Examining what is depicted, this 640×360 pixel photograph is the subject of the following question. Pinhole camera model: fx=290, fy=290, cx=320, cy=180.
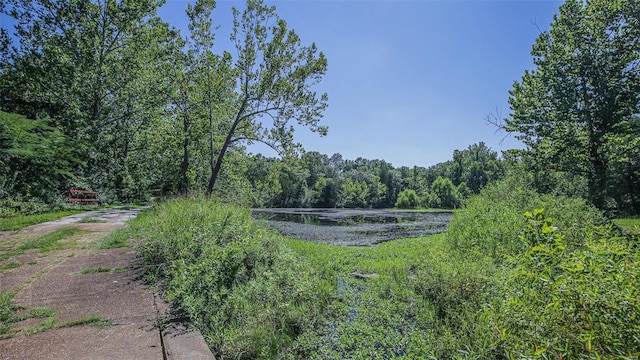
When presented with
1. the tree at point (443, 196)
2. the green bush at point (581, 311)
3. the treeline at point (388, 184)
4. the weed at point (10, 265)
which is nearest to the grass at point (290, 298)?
the green bush at point (581, 311)

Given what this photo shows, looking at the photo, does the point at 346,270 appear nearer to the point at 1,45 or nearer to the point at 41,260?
the point at 41,260

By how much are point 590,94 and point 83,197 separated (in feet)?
85.6

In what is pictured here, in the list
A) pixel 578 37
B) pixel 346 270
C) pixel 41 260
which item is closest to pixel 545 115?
pixel 578 37

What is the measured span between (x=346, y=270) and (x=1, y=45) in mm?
23520

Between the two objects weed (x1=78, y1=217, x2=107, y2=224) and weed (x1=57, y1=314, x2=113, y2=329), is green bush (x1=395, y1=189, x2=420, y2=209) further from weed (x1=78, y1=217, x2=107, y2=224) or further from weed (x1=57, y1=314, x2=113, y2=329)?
weed (x1=57, y1=314, x2=113, y2=329)

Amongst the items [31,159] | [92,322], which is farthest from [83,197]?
[92,322]

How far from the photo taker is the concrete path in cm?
253

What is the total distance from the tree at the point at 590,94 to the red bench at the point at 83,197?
22.8 meters

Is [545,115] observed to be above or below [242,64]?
below

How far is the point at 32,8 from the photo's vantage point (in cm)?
1548

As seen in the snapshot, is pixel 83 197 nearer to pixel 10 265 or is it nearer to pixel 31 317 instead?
pixel 10 265

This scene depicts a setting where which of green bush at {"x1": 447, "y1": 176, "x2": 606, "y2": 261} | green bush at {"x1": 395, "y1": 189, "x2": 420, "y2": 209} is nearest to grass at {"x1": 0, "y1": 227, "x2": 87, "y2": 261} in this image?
green bush at {"x1": 447, "y1": 176, "x2": 606, "y2": 261}

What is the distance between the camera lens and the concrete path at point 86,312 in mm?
2531

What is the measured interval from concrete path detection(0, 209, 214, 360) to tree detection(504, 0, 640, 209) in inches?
665
